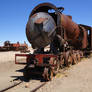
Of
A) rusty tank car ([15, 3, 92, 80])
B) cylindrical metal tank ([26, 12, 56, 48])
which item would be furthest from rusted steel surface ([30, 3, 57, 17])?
cylindrical metal tank ([26, 12, 56, 48])

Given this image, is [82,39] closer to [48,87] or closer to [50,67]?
[50,67]

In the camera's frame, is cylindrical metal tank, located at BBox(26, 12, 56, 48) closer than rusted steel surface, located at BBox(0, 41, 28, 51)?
Yes

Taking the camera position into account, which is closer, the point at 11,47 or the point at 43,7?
the point at 43,7

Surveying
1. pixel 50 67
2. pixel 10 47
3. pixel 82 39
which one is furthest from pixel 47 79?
pixel 10 47

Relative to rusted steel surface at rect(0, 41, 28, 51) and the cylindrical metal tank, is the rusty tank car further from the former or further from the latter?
rusted steel surface at rect(0, 41, 28, 51)

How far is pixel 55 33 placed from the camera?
8.53 meters

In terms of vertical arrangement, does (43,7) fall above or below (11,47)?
above

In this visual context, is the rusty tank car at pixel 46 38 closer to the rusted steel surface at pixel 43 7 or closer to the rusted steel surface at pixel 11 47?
the rusted steel surface at pixel 43 7

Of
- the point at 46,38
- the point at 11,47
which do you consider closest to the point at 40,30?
the point at 46,38

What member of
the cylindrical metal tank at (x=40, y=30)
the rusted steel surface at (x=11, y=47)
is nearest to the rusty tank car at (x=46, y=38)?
the cylindrical metal tank at (x=40, y=30)

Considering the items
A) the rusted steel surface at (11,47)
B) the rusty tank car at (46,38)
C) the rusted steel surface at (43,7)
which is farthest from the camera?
the rusted steel surface at (11,47)

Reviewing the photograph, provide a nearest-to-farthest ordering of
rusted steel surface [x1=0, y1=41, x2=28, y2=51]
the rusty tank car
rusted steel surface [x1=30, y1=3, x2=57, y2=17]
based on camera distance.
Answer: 1. the rusty tank car
2. rusted steel surface [x1=30, y1=3, x2=57, y2=17]
3. rusted steel surface [x1=0, y1=41, x2=28, y2=51]

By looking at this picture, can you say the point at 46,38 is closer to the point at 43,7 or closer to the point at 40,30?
the point at 40,30

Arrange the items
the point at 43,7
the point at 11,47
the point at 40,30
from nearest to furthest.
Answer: the point at 40,30 → the point at 43,7 → the point at 11,47
